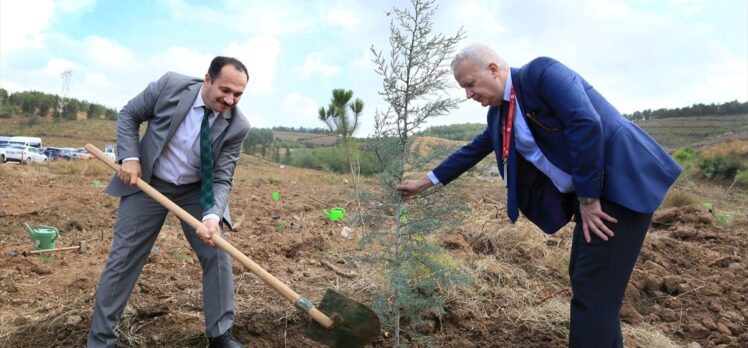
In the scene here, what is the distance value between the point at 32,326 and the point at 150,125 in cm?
145

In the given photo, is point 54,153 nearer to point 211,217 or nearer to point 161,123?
point 161,123

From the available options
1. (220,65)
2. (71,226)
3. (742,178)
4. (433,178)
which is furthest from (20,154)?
(742,178)

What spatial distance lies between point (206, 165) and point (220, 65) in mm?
562

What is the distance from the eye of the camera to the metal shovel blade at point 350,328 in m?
2.52

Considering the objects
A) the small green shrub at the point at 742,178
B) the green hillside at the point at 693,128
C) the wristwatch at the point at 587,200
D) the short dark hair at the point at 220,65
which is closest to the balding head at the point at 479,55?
the wristwatch at the point at 587,200

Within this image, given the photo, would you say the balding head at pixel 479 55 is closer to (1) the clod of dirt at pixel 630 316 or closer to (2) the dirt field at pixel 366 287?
(2) the dirt field at pixel 366 287

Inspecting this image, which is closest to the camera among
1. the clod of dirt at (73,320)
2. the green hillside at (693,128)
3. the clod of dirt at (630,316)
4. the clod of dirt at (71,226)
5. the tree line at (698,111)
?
the clod of dirt at (73,320)

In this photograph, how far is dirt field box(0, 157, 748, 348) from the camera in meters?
3.10

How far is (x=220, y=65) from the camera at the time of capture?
99.3 inches

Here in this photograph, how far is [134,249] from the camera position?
106 inches

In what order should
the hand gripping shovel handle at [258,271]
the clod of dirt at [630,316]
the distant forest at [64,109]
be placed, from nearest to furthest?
the hand gripping shovel handle at [258,271], the clod of dirt at [630,316], the distant forest at [64,109]

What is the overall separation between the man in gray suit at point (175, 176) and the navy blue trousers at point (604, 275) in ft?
5.93

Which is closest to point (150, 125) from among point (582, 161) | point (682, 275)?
point (582, 161)

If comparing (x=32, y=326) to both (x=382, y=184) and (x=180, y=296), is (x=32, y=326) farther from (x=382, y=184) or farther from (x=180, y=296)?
(x=382, y=184)
